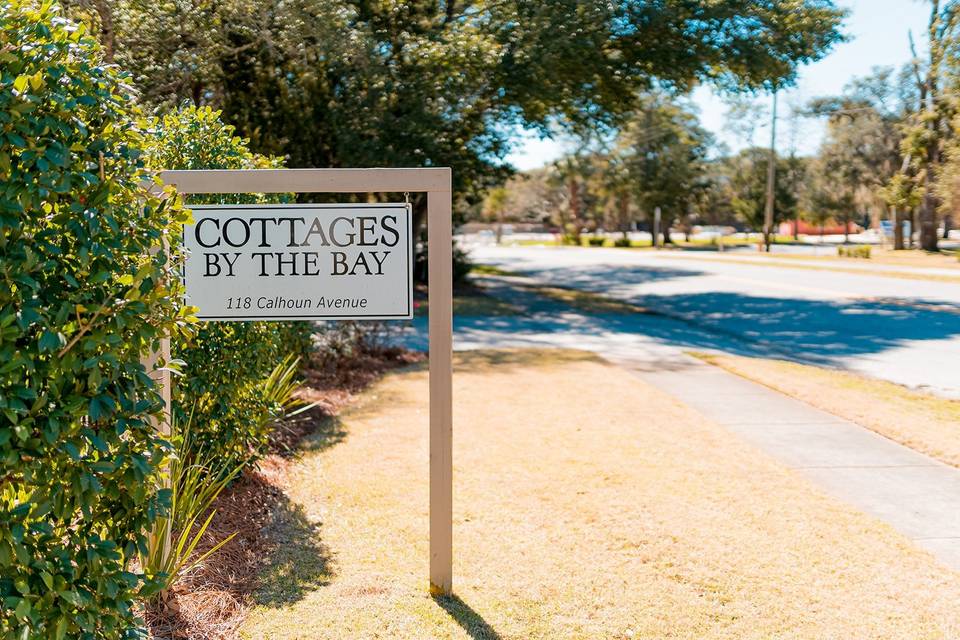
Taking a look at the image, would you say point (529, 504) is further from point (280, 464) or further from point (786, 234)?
point (786, 234)

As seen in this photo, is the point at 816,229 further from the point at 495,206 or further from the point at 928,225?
the point at 928,225

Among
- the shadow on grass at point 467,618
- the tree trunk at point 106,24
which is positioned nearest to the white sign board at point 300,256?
the shadow on grass at point 467,618

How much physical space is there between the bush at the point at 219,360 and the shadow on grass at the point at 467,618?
1703mm

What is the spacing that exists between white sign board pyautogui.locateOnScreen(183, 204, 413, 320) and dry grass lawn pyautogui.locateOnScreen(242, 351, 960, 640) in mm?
1352

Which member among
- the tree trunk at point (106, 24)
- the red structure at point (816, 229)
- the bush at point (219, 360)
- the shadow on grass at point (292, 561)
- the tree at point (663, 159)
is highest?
the tree at point (663, 159)

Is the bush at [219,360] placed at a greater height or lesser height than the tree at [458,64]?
lesser

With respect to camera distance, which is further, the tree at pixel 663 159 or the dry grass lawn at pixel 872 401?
the tree at pixel 663 159

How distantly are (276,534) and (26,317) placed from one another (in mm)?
2874

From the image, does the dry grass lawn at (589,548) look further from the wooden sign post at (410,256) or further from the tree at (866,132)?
the tree at (866,132)

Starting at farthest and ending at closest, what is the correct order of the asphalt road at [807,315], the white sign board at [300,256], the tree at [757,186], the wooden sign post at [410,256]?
the tree at [757,186]
the asphalt road at [807,315]
the white sign board at [300,256]
the wooden sign post at [410,256]

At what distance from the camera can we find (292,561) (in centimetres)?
458

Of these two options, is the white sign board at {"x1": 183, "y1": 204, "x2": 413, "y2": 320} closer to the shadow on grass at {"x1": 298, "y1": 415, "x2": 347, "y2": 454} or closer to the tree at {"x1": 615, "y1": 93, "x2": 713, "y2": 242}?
the shadow on grass at {"x1": 298, "y1": 415, "x2": 347, "y2": 454}

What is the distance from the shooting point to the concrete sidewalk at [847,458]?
5230mm

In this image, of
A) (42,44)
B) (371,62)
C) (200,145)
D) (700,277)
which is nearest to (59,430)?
(42,44)
